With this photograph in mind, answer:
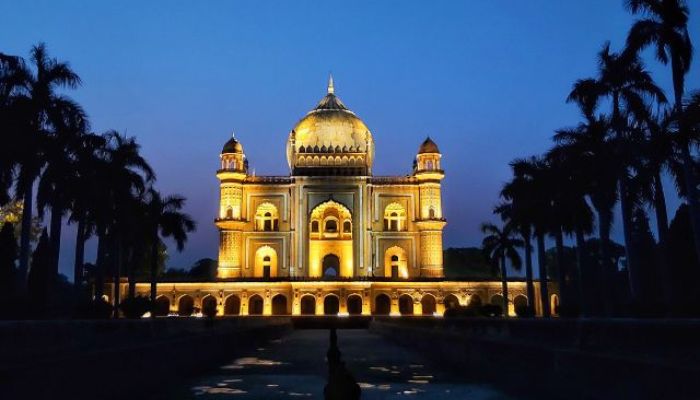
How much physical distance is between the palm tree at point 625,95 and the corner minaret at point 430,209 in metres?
27.4

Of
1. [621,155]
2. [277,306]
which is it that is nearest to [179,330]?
[621,155]

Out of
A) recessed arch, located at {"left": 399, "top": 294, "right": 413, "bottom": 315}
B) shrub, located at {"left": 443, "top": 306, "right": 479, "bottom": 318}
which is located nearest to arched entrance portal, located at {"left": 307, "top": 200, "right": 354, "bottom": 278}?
recessed arch, located at {"left": 399, "top": 294, "right": 413, "bottom": 315}

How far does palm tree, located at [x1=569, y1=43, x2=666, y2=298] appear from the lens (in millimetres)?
22797

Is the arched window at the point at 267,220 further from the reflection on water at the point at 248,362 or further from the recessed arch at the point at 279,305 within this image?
the reflection on water at the point at 248,362

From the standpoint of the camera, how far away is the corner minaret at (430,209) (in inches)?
2002

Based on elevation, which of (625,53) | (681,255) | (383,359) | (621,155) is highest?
(625,53)

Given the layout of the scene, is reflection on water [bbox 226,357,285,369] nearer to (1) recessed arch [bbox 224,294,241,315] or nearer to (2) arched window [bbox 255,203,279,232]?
(1) recessed arch [bbox 224,294,241,315]

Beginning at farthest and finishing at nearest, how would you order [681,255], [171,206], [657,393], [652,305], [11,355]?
1. [171,206]
2. [681,255]
3. [652,305]
4. [11,355]
5. [657,393]

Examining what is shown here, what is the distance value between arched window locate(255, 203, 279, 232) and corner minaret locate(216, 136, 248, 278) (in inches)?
62.1

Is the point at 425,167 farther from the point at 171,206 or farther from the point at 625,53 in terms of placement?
the point at 625,53

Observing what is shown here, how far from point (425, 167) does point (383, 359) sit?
133 feet

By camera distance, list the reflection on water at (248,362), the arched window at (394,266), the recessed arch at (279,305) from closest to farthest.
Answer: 1. the reflection on water at (248,362)
2. the recessed arch at (279,305)
3. the arched window at (394,266)

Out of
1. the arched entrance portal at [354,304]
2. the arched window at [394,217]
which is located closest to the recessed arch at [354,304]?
the arched entrance portal at [354,304]

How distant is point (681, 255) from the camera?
33281 mm
